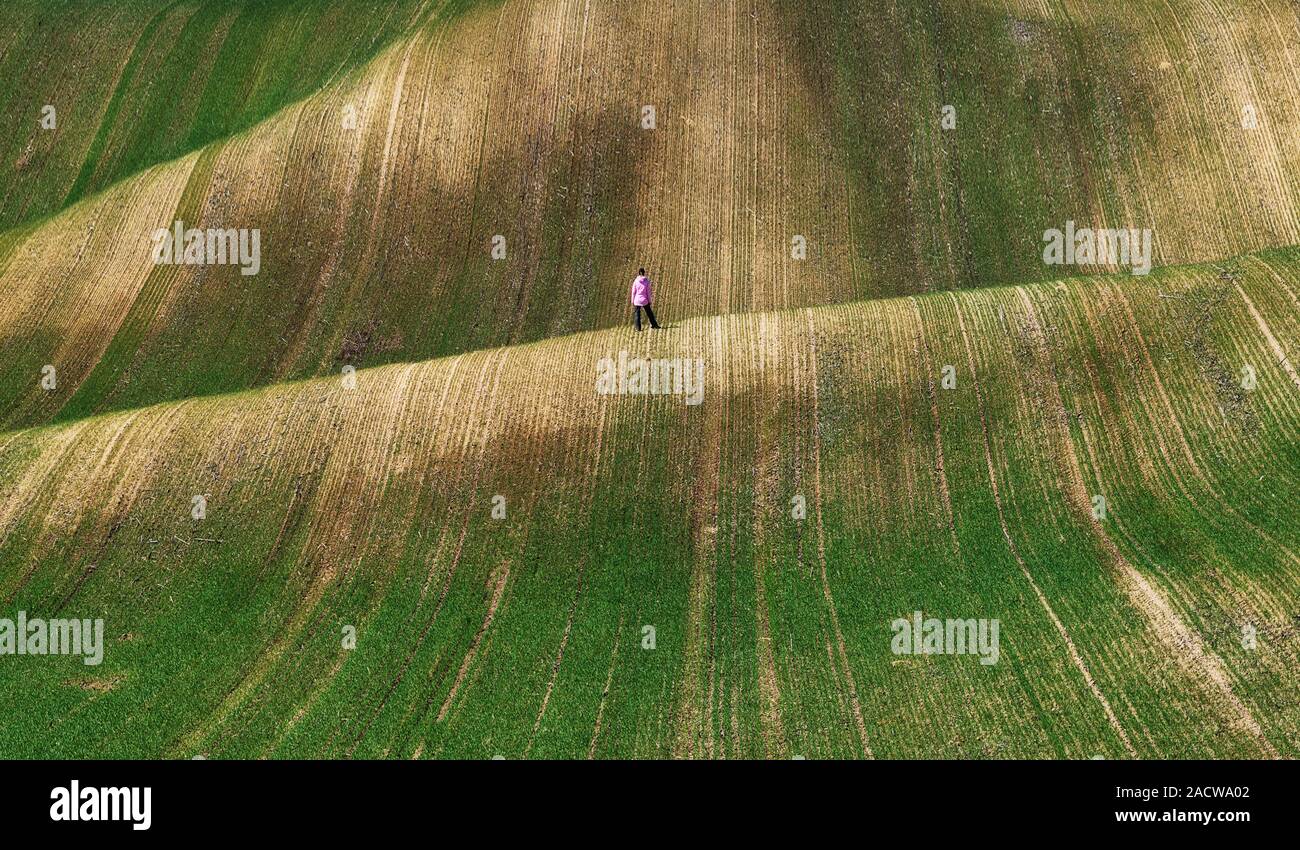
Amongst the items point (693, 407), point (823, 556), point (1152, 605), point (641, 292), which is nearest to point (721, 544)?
point (823, 556)

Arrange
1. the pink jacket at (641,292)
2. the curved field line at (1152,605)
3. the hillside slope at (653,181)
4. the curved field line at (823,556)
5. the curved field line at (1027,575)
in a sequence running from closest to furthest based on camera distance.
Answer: the curved field line at (1152,605) < the curved field line at (1027,575) < the curved field line at (823,556) < the pink jacket at (641,292) < the hillside slope at (653,181)

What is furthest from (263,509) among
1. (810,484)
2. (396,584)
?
(810,484)

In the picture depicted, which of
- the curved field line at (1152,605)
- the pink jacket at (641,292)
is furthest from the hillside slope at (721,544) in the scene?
the pink jacket at (641,292)

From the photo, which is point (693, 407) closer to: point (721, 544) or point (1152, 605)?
point (721, 544)

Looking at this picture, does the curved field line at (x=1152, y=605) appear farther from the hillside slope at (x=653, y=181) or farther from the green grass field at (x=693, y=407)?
the hillside slope at (x=653, y=181)

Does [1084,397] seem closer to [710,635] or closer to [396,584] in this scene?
[710,635]

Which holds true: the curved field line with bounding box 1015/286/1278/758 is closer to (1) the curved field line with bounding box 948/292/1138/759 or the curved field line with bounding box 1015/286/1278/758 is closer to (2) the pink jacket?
(1) the curved field line with bounding box 948/292/1138/759

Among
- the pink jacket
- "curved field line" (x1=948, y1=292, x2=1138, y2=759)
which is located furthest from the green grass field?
the pink jacket
